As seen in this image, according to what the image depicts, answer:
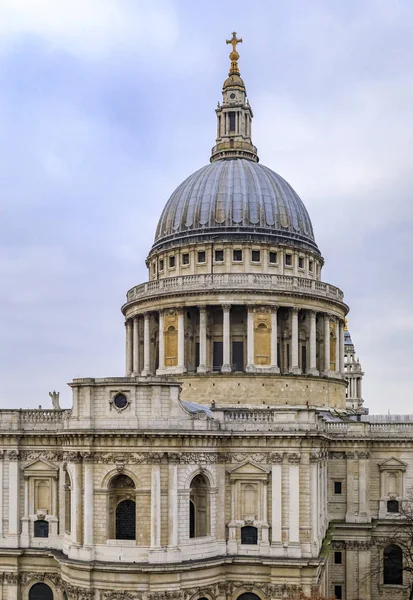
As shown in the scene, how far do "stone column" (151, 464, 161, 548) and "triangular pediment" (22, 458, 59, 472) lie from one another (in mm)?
9243

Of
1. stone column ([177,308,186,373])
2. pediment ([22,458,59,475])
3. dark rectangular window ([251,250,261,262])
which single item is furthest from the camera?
dark rectangular window ([251,250,261,262])

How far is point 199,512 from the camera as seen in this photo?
161 ft

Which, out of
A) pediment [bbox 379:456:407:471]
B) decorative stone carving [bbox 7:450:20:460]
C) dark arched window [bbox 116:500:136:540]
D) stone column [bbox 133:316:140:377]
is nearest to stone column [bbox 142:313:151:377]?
stone column [bbox 133:316:140:377]

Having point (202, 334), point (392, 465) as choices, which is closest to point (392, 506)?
point (392, 465)

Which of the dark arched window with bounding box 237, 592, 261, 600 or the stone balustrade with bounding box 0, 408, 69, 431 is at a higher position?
the stone balustrade with bounding box 0, 408, 69, 431

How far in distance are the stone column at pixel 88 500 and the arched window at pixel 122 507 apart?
3.67ft

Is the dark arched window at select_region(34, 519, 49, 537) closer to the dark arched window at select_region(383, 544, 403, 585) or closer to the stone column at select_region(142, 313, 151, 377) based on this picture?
the stone column at select_region(142, 313, 151, 377)

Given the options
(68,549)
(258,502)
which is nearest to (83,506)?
(68,549)

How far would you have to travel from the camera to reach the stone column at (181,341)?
62.9m

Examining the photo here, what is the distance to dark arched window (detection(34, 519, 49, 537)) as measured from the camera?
172 ft

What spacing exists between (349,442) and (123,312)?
82.7ft

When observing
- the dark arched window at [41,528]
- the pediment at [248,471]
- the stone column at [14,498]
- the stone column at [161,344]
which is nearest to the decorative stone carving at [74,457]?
the stone column at [14,498]

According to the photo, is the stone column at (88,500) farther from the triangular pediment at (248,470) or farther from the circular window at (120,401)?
the triangular pediment at (248,470)

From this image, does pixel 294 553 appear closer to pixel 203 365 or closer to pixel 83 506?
pixel 83 506
